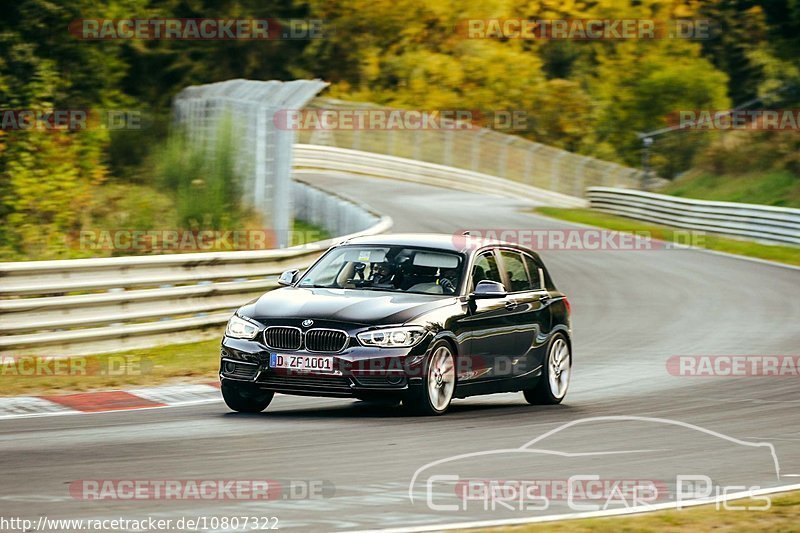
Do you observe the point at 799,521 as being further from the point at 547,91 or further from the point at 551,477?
the point at 547,91

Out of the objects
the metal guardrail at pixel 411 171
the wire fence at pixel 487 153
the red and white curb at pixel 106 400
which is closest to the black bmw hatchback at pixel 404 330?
the red and white curb at pixel 106 400

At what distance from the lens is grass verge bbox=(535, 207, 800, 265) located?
3148cm

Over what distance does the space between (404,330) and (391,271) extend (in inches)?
41.8

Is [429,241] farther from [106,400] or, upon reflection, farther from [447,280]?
[106,400]

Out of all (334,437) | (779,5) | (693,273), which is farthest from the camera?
(779,5)

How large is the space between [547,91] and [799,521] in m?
66.2

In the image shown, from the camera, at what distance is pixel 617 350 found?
56.2ft

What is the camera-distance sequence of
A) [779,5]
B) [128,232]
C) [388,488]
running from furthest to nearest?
[779,5]
[128,232]
[388,488]

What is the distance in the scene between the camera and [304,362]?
10.5m

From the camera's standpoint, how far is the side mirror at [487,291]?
11438 millimetres

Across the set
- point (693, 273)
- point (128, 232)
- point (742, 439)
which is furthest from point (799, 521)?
point (693, 273)

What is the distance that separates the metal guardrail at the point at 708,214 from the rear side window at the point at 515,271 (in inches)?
849

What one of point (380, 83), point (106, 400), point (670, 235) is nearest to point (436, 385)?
point (106, 400)

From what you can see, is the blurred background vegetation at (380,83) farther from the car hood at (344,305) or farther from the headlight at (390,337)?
the headlight at (390,337)
